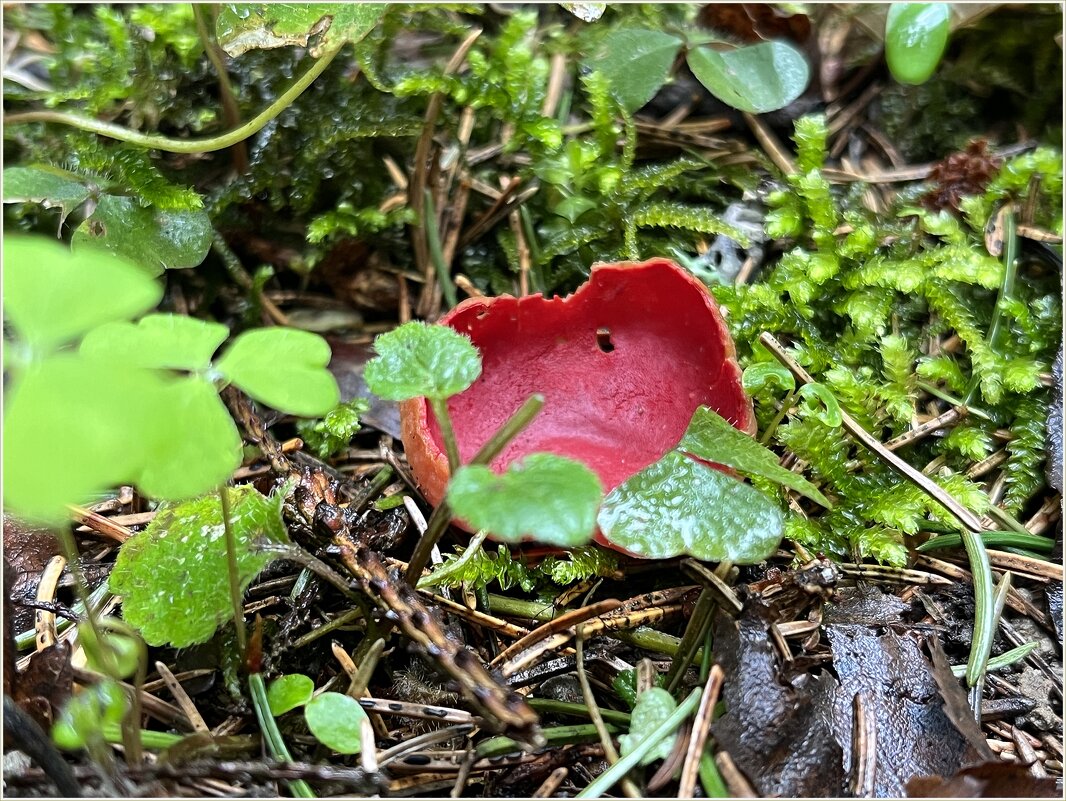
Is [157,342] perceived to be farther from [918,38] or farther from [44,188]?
[918,38]

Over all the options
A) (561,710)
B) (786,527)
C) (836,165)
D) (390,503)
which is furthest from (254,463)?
(836,165)

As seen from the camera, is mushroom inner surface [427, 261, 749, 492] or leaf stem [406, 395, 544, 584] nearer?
→ leaf stem [406, 395, 544, 584]

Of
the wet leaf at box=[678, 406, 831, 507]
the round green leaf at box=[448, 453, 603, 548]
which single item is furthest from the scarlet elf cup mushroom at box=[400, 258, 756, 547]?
the round green leaf at box=[448, 453, 603, 548]

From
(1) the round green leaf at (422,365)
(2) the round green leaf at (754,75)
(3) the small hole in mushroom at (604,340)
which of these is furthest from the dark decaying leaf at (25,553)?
(2) the round green leaf at (754,75)

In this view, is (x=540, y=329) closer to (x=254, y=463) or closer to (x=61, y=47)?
(x=254, y=463)

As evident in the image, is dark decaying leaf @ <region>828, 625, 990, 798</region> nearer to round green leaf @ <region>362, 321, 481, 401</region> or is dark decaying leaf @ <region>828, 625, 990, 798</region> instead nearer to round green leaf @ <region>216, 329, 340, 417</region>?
round green leaf @ <region>362, 321, 481, 401</region>
